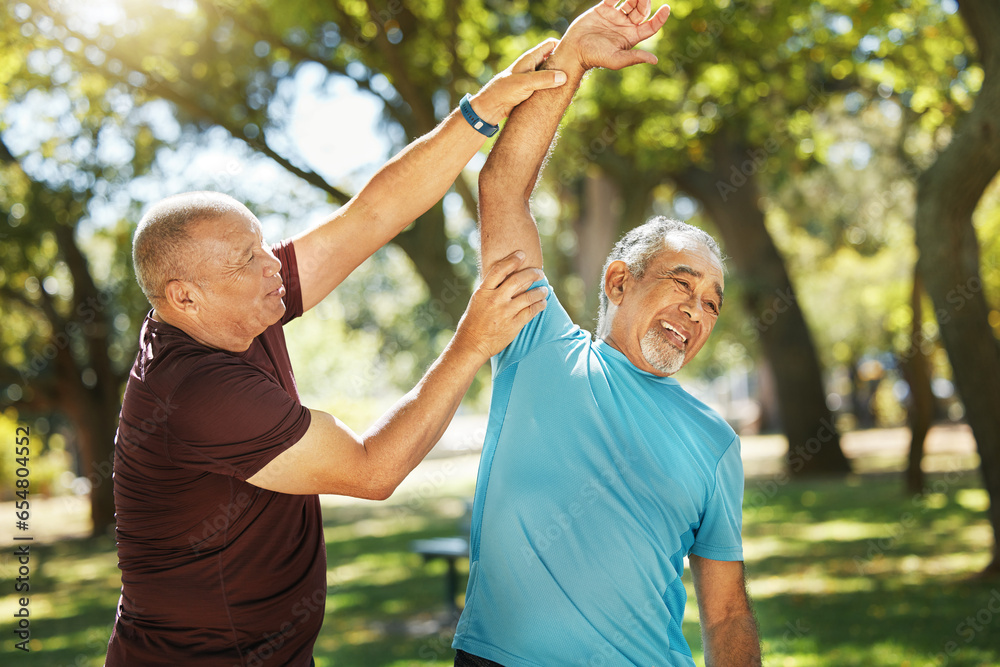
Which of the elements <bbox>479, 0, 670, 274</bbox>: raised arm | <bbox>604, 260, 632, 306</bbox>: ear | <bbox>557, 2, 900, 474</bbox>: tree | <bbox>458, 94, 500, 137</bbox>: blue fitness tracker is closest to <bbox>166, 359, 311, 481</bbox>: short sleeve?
<bbox>479, 0, 670, 274</bbox>: raised arm

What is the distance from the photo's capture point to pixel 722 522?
260 centimetres

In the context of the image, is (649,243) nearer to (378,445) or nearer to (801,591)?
(378,445)

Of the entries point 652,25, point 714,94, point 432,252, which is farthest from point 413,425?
point 714,94

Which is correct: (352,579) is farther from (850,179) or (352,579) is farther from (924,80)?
(850,179)

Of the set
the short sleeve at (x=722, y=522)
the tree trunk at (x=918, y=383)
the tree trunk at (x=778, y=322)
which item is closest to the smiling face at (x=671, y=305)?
the short sleeve at (x=722, y=522)

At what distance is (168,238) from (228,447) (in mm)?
581

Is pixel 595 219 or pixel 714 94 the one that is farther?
pixel 595 219

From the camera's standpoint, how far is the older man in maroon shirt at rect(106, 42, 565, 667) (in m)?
2.15

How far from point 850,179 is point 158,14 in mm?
21856

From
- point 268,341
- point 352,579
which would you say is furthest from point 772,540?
point 268,341

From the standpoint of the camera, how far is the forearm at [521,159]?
2803 mm

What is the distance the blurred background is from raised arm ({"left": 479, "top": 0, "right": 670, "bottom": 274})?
5.03 meters

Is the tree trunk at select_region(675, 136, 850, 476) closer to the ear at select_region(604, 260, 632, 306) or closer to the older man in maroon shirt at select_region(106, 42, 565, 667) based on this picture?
the ear at select_region(604, 260, 632, 306)

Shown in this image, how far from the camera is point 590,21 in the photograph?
2834 mm
